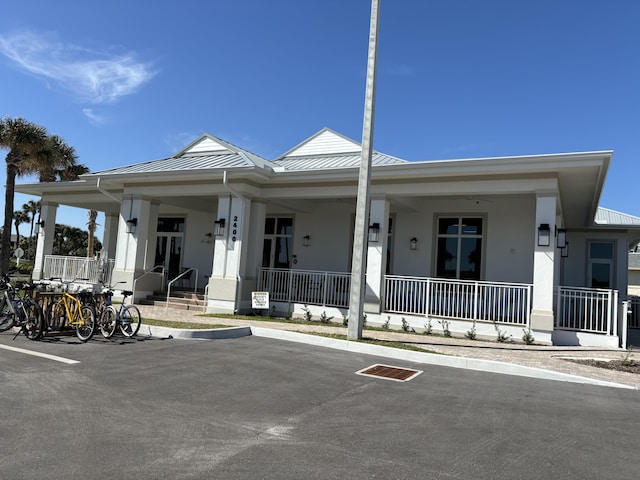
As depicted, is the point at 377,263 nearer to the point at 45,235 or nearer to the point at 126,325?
the point at 126,325

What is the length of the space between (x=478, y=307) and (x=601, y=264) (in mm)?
9008

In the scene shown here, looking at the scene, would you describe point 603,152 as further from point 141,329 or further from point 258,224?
point 141,329

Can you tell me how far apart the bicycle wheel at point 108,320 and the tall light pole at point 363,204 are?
450 cm

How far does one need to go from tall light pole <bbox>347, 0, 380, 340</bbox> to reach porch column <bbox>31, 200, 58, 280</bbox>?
14131mm

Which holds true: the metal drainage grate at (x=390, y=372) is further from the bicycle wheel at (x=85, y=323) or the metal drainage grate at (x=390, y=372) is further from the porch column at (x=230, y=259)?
the porch column at (x=230, y=259)

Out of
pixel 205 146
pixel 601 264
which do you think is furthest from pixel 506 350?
pixel 205 146

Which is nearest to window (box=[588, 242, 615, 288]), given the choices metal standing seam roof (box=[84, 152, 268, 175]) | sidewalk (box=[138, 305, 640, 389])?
sidewalk (box=[138, 305, 640, 389])

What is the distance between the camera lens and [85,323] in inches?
333

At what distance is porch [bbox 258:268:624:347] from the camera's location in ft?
34.7

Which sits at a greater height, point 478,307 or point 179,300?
point 478,307

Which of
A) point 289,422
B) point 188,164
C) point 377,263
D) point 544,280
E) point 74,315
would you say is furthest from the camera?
point 188,164

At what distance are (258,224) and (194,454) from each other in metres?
10.5

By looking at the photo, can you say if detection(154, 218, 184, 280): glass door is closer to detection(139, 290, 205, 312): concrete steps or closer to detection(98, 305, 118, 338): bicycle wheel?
detection(139, 290, 205, 312): concrete steps

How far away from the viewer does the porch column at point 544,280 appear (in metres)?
10.3
